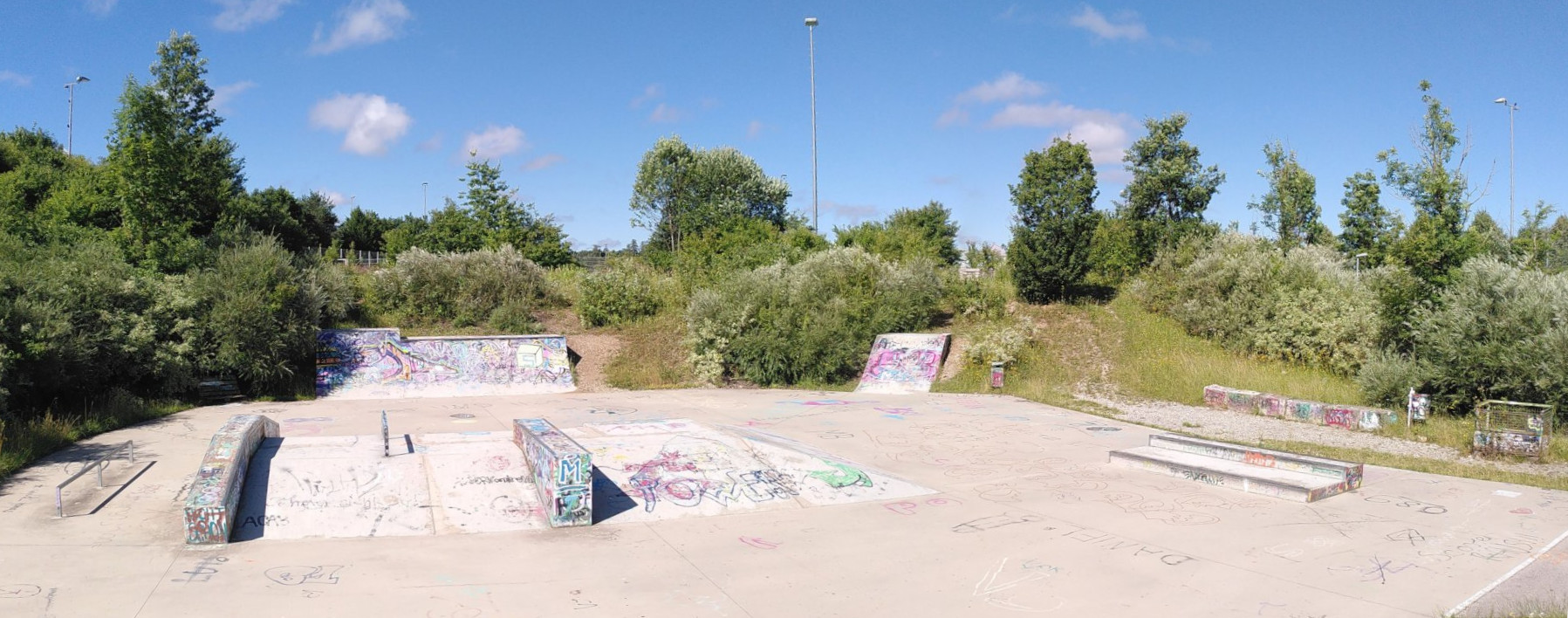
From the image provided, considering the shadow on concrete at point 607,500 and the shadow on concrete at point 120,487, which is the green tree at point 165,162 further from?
the shadow on concrete at point 607,500

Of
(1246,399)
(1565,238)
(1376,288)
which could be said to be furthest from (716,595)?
(1565,238)

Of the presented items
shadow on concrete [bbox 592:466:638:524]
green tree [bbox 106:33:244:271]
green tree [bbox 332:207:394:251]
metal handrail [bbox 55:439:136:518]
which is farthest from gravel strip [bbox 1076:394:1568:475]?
green tree [bbox 332:207:394:251]

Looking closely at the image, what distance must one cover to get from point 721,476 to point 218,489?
197 inches

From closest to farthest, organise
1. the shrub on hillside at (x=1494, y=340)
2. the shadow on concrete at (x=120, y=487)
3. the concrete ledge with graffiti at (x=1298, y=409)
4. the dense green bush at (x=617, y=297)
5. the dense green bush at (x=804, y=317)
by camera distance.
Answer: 1. the shadow on concrete at (x=120, y=487)
2. the shrub on hillside at (x=1494, y=340)
3. the concrete ledge with graffiti at (x=1298, y=409)
4. the dense green bush at (x=804, y=317)
5. the dense green bush at (x=617, y=297)

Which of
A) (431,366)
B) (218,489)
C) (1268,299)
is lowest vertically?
(218,489)

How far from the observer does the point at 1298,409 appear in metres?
15.7

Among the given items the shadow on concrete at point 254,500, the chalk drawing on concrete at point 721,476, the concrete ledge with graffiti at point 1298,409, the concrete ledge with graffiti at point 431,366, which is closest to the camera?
the shadow on concrete at point 254,500

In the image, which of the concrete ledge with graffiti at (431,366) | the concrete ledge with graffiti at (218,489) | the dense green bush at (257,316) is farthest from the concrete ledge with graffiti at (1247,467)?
the dense green bush at (257,316)

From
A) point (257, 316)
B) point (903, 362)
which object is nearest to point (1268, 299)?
point (903, 362)

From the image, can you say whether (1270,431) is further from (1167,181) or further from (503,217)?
(503,217)

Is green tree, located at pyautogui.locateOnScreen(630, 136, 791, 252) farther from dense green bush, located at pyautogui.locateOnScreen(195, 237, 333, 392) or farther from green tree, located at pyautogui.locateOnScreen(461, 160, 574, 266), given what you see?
dense green bush, located at pyautogui.locateOnScreen(195, 237, 333, 392)

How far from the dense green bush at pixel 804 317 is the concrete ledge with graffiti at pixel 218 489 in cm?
1253

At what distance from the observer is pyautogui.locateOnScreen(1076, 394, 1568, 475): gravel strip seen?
469 inches

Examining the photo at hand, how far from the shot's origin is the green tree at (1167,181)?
28.3m
